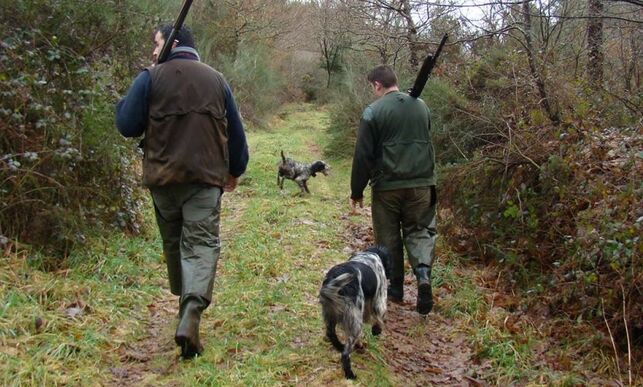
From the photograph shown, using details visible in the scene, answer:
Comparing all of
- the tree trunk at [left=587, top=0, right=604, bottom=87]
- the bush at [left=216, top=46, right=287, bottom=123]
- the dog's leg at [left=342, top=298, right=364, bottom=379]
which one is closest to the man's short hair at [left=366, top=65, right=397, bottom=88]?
the dog's leg at [left=342, top=298, right=364, bottom=379]

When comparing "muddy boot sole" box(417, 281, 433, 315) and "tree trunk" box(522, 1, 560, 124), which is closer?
"muddy boot sole" box(417, 281, 433, 315)

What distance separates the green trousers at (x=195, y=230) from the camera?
424 cm

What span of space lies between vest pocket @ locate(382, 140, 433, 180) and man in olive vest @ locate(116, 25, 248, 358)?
1798 millimetres

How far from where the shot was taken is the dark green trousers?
5688 mm

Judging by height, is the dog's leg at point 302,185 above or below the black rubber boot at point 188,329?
below

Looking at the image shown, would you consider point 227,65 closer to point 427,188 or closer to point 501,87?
point 501,87

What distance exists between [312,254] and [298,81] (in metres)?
30.9

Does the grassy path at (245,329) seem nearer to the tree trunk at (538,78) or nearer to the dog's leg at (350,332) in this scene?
the dog's leg at (350,332)

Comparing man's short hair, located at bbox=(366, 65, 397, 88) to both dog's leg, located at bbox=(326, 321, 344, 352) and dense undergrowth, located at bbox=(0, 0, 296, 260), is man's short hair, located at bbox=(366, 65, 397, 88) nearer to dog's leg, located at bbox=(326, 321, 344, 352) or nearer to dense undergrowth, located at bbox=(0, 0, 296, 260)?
dog's leg, located at bbox=(326, 321, 344, 352)

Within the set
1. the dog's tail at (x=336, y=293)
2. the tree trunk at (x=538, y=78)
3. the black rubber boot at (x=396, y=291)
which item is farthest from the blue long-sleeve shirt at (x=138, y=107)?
the tree trunk at (x=538, y=78)

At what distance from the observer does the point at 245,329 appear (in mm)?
4984

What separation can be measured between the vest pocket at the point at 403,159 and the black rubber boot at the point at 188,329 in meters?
2.37

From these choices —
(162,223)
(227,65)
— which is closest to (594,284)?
(162,223)

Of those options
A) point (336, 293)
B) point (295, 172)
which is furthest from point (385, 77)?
point (295, 172)
